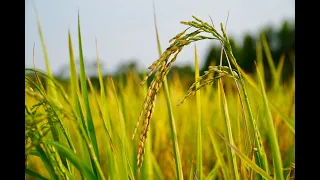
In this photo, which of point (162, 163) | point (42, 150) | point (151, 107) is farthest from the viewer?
point (162, 163)

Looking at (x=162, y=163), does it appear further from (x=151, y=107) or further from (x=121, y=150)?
(x=151, y=107)

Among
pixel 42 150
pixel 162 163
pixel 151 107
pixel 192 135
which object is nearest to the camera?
pixel 151 107

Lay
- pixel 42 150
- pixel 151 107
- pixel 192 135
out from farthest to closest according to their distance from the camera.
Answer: pixel 192 135 < pixel 42 150 < pixel 151 107
